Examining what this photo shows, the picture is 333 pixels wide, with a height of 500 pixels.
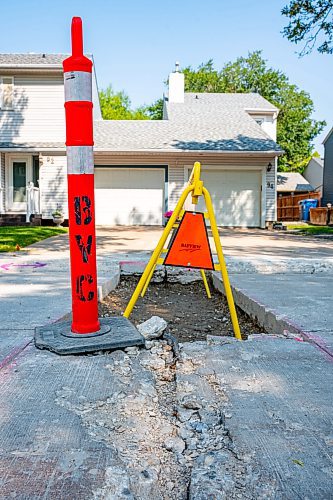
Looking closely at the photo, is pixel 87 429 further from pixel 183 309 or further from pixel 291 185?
pixel 291 185

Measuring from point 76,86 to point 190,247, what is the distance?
1458 millimetres

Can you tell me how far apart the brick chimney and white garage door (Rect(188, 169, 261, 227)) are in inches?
241

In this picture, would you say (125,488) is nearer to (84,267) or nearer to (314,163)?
(84,267)

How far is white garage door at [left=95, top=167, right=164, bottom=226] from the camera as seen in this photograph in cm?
1856

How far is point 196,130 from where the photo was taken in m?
20.0

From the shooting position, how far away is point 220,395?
82.5 inches

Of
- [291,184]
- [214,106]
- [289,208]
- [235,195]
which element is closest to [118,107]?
[291,184]

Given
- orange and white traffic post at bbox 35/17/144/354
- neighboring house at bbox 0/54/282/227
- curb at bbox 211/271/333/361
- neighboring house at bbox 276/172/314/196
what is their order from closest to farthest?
orange and white traffic post at bbox 35/17/144/354, curb at bbox 211/271/333/361, neighboring house at bbox 0/54/282/227, neighboring house at bbox 276/172/314/196

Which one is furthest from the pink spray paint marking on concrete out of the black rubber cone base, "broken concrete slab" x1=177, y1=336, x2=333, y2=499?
"broken concrete slab" x1=177, y1=336, x2=333, y2=499

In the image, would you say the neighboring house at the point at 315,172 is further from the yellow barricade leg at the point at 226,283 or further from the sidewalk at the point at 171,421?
the sidewalk at the point at 171,421

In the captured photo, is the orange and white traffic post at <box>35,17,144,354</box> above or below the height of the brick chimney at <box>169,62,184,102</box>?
below

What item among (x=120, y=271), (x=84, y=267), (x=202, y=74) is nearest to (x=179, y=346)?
(x=84, y=267)

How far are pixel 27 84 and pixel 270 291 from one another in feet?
53.9

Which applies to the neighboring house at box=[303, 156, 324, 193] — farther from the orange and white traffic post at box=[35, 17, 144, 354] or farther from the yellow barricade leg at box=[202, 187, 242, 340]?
the orange and white traffic post at box=[35, 17, 144, 354]
